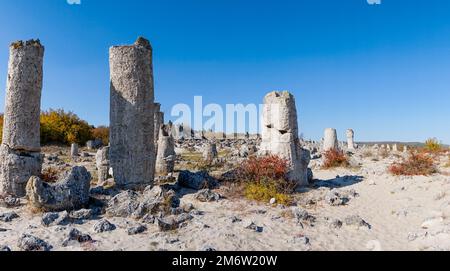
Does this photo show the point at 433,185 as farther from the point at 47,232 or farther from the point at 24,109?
the point at 24,109

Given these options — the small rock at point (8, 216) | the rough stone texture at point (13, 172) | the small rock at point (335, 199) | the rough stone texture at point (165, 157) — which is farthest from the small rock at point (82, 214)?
the rough stone texture at point (165, 157)

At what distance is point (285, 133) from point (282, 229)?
511 cm

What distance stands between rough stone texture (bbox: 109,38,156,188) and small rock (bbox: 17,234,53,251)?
4.00 m

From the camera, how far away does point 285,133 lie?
12.0 meters

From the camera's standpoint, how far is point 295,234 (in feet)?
23.3

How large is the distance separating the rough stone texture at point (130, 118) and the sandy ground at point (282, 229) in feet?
5.57

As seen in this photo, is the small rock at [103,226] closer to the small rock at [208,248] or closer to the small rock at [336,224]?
the small rock at [208,248]

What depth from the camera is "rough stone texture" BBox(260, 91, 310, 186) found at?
38.7 feet

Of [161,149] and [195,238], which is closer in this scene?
[195,238]

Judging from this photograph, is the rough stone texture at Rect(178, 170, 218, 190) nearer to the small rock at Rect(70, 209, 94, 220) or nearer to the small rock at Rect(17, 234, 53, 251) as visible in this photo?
the small rock at Rect(70, 209, 94, 220)

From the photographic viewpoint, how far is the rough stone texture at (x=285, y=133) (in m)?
11.8

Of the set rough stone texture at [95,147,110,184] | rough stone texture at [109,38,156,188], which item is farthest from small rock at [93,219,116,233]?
rough stone texture at [95,147,110,184]
